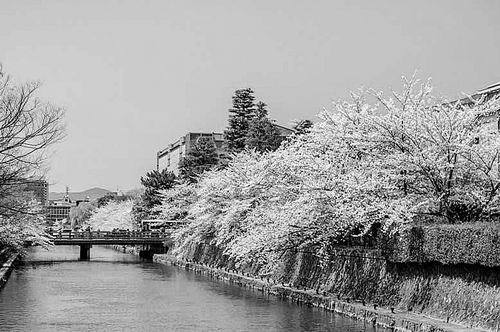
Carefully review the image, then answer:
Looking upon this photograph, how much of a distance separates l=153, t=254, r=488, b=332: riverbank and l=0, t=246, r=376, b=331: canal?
16.8 inches

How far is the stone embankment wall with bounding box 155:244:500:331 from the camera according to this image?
1973 cm

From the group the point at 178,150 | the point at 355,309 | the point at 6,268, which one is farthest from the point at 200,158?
the point at 178,150

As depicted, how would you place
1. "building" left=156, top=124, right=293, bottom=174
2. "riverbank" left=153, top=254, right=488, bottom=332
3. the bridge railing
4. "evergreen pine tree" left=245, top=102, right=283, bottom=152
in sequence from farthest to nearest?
"building" left=156, top=124, right=293, bottom=174 → the bridge railing → "evergreen pine tree" left=245, top=102, right=283, bottom=152 → "riverbank" left=153, top=254, right=488, bottom=332

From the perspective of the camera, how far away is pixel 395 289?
24500 mm

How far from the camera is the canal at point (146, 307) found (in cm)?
2277

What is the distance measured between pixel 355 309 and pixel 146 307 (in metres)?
8.04

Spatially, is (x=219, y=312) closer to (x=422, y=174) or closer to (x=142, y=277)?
(x=422, y=174)

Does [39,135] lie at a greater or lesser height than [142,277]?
greater

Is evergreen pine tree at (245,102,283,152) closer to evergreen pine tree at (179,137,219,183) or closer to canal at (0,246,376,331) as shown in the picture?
evergreen pine tree at (179,137,219,183)

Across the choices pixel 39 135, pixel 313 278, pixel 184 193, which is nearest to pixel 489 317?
pixel 313 278

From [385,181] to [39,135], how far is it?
1078cm


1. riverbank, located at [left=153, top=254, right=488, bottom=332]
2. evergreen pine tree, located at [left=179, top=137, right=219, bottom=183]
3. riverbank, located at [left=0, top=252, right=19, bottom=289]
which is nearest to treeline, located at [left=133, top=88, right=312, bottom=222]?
evergreen pine tree, located at [left=179, top=137, right=219, bottom=183]

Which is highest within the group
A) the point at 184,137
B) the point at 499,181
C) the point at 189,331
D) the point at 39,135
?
the point at 184,137

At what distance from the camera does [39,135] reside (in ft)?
76.9
